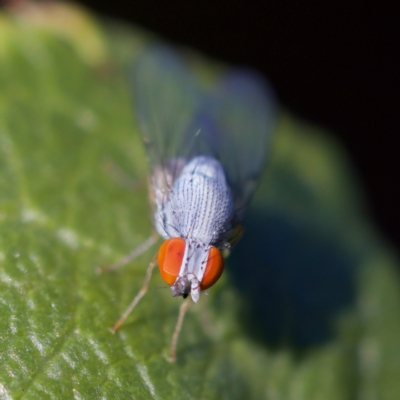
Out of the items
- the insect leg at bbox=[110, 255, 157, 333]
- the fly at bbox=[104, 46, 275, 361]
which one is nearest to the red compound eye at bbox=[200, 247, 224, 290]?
the fly at bbox=[104, 46, 275, 361]

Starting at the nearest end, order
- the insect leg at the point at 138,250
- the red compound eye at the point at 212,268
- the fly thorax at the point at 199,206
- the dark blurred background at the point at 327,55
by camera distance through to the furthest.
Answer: the red compound eye at the point at 212,268 → the fly thorax at the point at 199,206 → the insect leg at the point at 138,250 → the dark blurred background at the point at 327,55

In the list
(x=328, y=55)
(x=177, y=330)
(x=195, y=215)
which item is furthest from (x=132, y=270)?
(x=328, y=55)

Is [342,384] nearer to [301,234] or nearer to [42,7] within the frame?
[301,234]

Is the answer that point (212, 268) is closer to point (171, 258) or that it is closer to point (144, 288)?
point (171, 258)

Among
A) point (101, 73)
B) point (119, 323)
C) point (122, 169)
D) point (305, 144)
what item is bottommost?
point (119, 323)

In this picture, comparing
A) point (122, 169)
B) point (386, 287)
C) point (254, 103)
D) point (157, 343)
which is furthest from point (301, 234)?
point (157, 343)

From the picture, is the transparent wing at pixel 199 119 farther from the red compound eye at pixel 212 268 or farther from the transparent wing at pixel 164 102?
the red compound eye at pixel 212 268

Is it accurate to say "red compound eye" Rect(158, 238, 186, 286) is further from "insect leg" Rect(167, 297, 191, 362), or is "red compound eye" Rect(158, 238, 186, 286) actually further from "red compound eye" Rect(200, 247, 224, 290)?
"insect leg" Rect(167, 297, 191, 362)

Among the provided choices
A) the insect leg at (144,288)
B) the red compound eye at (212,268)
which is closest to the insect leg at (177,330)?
the insect leg at (144,288)
